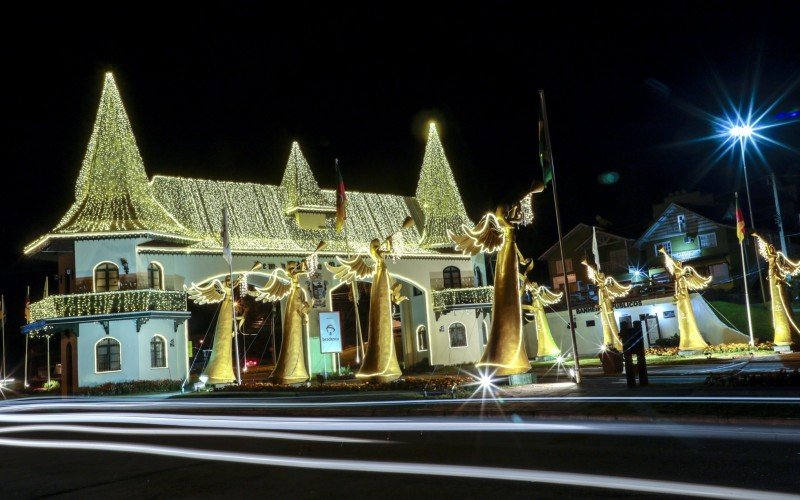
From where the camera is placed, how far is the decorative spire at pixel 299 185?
3975 centimetres

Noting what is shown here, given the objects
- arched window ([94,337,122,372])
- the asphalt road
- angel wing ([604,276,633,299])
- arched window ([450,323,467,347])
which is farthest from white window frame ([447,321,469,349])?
the asphalt road

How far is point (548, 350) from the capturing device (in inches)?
1407

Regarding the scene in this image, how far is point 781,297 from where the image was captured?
2542cm

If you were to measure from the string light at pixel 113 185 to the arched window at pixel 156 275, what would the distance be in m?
2.15

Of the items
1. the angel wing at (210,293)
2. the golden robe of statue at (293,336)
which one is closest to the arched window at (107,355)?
the angel wing at (210,293)

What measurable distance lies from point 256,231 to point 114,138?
851 cm

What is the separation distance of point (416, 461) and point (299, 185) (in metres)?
32.2

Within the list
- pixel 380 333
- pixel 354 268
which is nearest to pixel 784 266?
pixel 380 333

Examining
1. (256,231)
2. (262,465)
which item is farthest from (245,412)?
(256,231)

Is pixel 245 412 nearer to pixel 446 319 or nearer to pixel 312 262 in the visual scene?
pixel 312 262

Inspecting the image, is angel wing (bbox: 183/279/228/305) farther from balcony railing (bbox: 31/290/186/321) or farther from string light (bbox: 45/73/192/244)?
string light (bbox: 45/73/192/244)

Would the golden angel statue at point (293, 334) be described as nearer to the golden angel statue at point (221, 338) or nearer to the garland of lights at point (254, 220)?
the golden angel statue at point (221, 338)

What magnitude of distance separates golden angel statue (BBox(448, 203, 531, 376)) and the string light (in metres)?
19.2

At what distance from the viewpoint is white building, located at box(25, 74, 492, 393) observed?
32469 millimetres
